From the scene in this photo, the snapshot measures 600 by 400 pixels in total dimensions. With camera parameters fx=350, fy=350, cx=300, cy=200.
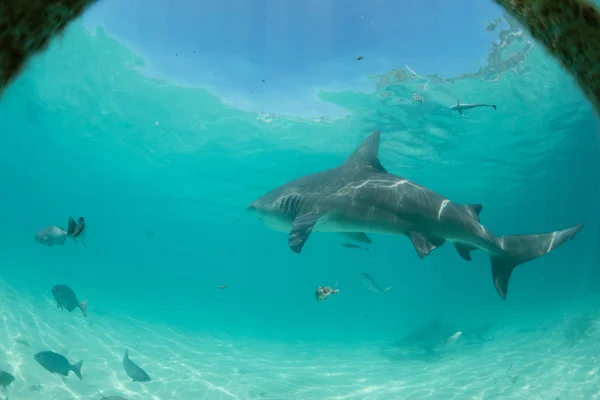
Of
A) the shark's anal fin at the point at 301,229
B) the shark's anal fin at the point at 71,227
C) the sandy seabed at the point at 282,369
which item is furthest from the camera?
the sandy seabed at the point at 282,369

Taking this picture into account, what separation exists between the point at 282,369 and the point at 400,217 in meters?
12.8

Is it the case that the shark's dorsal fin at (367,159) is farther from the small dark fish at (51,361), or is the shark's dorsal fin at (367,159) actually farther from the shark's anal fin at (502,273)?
the small dark fish at (51,361)

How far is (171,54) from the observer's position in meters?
18.6

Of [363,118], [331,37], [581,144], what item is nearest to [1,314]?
[331,37]

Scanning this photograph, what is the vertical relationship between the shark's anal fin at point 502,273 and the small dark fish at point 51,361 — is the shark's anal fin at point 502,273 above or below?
above

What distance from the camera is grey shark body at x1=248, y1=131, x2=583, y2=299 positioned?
22.0ft

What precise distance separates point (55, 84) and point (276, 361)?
22.4 meters

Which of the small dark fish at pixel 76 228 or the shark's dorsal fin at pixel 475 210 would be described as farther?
the shark's dorsal fin at pixel 475 210

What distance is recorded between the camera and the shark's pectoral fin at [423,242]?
20.9 ft

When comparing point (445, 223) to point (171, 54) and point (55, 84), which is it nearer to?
point (171, 54)

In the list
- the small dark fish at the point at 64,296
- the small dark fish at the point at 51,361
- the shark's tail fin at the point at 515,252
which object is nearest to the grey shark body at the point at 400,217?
the shark's tail fin at the point at 515,252

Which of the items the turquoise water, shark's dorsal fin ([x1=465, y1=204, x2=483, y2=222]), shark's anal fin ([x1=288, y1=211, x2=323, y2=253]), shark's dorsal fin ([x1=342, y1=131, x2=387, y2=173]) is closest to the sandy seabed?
the turquoise water

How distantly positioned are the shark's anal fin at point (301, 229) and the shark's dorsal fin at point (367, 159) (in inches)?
73.6

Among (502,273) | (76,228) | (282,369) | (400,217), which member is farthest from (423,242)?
(282,369)
